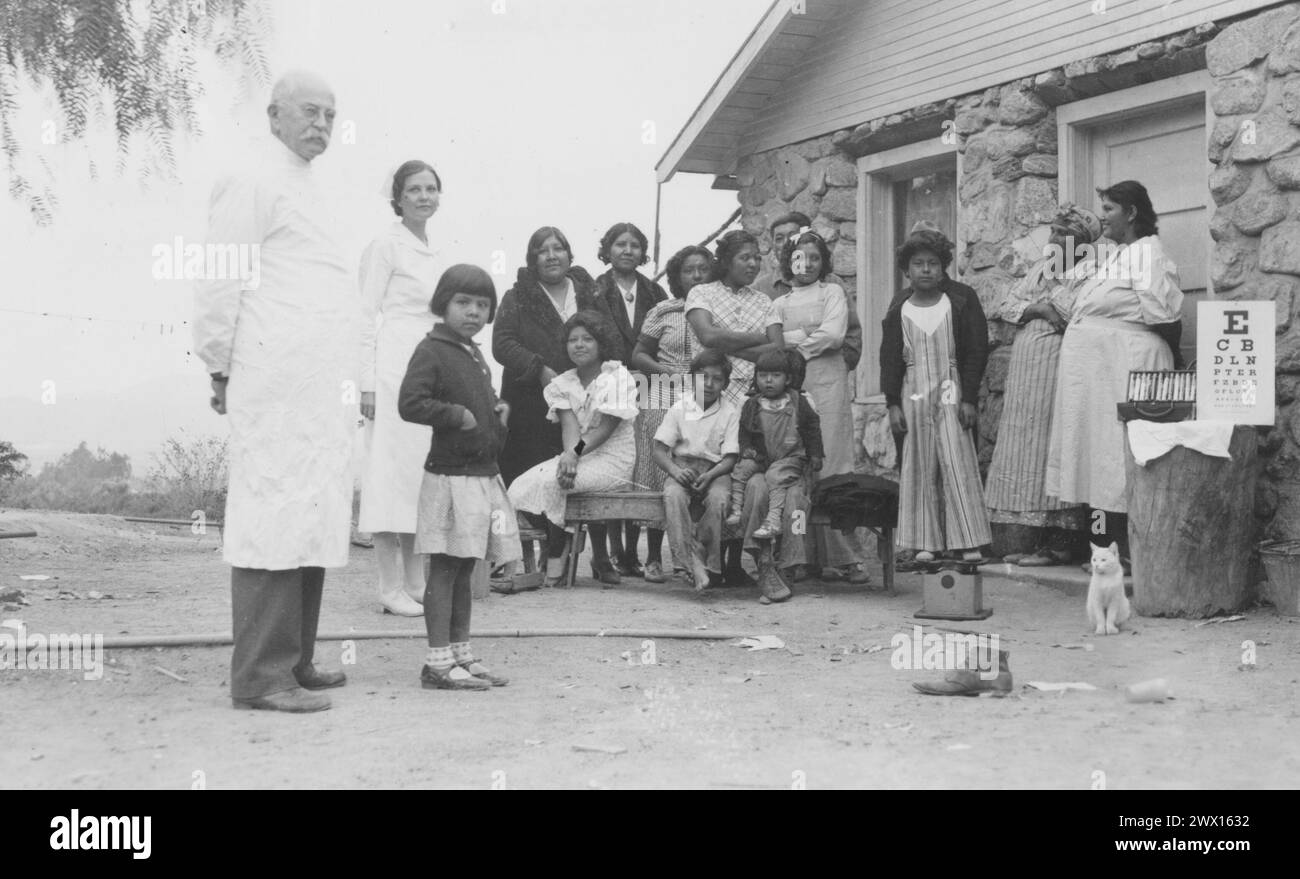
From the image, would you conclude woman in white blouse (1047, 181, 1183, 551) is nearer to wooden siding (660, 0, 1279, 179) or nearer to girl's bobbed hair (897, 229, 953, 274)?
girl's bobbed hair (897, 229, 953, 274)

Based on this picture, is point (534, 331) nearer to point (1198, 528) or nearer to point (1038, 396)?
point (1038, 396)

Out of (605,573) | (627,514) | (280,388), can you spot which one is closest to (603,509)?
(627,514)

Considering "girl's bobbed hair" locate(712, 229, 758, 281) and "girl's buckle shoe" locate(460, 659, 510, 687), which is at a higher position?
"girl's bobbed hair" locate(712, 229, 758, 281)

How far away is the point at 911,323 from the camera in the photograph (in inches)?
304

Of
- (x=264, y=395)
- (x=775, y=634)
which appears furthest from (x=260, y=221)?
(x=775, y=634)

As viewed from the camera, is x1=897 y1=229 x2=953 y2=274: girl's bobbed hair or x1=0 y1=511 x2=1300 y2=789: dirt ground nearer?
x1=0 y1=511 x2=1300 y2=789: dirt ground

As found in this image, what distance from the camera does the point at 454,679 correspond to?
197 inches

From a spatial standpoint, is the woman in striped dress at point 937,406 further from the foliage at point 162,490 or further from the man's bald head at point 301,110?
the foliage at point 162,490

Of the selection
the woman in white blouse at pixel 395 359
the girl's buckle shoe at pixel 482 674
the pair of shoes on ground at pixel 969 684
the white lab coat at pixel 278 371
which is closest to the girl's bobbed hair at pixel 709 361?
the woman in white blouse at pixel 395 359

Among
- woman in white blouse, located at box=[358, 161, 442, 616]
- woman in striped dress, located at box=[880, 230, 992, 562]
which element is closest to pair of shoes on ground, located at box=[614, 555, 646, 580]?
woman in striped dress, located at box=[880, 230, 992, 562]

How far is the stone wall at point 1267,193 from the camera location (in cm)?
684

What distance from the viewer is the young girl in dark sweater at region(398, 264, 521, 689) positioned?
4.99 meters

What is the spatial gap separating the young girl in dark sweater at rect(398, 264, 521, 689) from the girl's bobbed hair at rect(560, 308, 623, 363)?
253cm

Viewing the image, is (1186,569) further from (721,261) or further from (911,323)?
(721,261)
